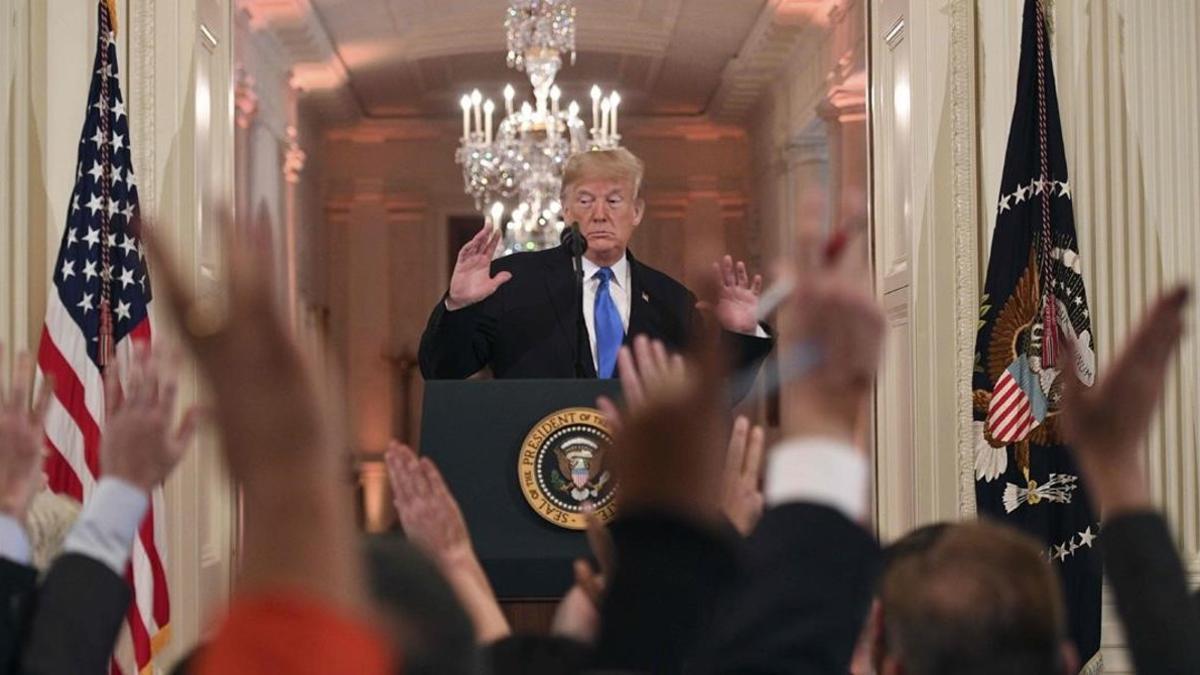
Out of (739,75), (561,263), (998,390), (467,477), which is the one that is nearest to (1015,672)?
(467,477)

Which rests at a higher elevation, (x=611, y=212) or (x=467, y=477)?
(x=611, y=212)

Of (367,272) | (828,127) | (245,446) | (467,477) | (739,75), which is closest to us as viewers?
(245,446)

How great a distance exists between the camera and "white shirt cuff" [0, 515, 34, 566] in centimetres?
155

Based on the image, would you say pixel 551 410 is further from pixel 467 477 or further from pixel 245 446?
pixel 245 446

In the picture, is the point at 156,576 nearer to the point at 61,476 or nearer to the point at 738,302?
the point at 61,476

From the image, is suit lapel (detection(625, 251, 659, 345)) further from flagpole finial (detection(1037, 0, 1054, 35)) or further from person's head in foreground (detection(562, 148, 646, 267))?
flagpole finial (detection(1037, 0, 1054, 35))

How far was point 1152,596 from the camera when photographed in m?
1.34

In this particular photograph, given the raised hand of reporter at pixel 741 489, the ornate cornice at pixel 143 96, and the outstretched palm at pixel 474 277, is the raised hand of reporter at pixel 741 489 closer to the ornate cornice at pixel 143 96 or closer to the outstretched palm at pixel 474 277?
the outstretched palm at pixel 474 277

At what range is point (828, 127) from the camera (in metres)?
13.2

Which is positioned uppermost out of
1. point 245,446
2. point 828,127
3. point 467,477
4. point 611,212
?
point 828,127

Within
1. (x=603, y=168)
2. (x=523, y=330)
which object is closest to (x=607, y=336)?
(x=523, y=330)

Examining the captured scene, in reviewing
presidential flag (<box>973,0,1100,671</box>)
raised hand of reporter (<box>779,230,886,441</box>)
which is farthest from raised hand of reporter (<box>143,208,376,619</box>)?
presidential flag (<box>973,0,1100,671</box>)

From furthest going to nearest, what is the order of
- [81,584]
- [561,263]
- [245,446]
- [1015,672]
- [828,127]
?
[828,127]
[561,263]
[81,584]
[1015,672]
[245,446]

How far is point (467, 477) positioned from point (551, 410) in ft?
0.74
